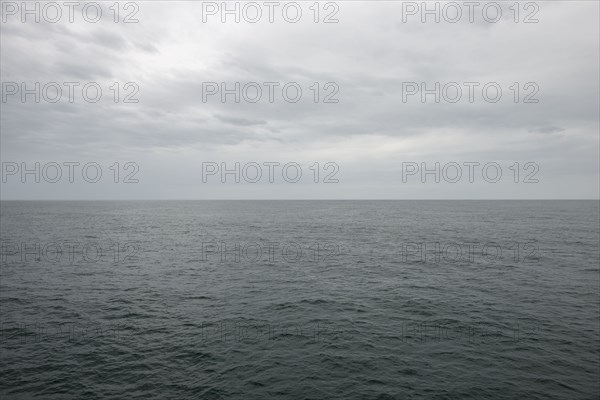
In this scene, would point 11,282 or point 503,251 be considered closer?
point 11,282

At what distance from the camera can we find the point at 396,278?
133 ft

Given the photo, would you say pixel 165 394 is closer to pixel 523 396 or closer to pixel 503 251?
pixel 523 396

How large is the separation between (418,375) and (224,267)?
110 feet

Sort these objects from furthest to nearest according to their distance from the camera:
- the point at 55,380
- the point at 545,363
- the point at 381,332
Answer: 1. the point at 381,332
2. the point at 545,363
3. the point at 55,380

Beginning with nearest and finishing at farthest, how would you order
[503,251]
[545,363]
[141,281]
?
[545,363], [141,281], [503,251]

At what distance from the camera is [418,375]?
18953mm

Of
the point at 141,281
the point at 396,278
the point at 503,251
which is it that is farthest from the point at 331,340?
the point at 503,251

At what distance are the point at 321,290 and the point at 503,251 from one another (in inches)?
1552

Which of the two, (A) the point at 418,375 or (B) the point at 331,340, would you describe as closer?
(A) the point at 418,375

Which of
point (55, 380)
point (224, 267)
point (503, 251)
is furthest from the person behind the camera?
point (503, 251)

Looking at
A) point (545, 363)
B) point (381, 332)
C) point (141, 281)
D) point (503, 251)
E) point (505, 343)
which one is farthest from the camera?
point (503, 251)

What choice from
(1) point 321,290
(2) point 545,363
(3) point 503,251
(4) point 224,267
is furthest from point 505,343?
(3) point 503,251

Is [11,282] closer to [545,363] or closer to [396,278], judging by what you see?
[396,278]

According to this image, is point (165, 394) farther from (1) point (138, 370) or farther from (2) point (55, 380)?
(2) point (55, 380)
